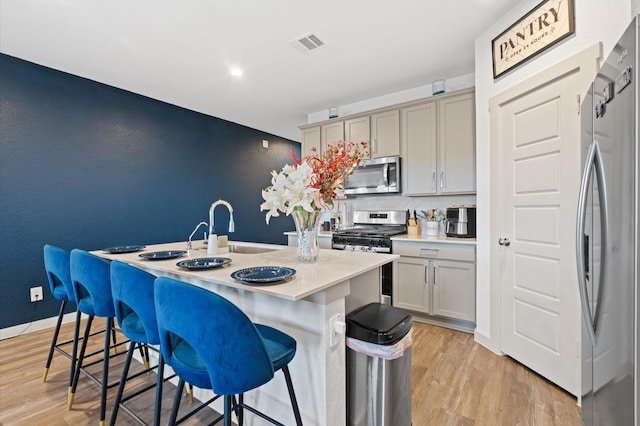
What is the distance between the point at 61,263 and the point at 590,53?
11.3ft

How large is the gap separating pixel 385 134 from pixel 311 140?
117 centimetres

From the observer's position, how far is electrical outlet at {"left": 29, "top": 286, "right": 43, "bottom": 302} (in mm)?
2914

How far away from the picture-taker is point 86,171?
325 centimetres

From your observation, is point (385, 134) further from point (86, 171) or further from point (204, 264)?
point (86, 171)

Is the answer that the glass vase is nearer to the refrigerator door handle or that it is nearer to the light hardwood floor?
the light hardwood floor

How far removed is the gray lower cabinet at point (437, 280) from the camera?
108 inches

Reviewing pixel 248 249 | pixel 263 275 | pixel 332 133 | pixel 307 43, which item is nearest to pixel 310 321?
pixel 263 275

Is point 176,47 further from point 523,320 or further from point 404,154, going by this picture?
point 523,320

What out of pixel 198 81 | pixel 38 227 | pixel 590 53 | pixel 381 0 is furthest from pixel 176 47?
pixel 590 53

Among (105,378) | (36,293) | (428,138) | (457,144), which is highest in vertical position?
(428,138)

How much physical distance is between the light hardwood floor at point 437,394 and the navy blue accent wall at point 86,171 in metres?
1.06

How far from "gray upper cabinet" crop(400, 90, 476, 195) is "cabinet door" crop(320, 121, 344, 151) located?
86cm

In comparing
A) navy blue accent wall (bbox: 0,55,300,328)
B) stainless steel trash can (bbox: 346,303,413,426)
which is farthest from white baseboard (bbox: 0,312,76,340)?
stainless steel trash can (bbox: 346,303,413,426)

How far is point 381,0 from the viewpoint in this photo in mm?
2104
